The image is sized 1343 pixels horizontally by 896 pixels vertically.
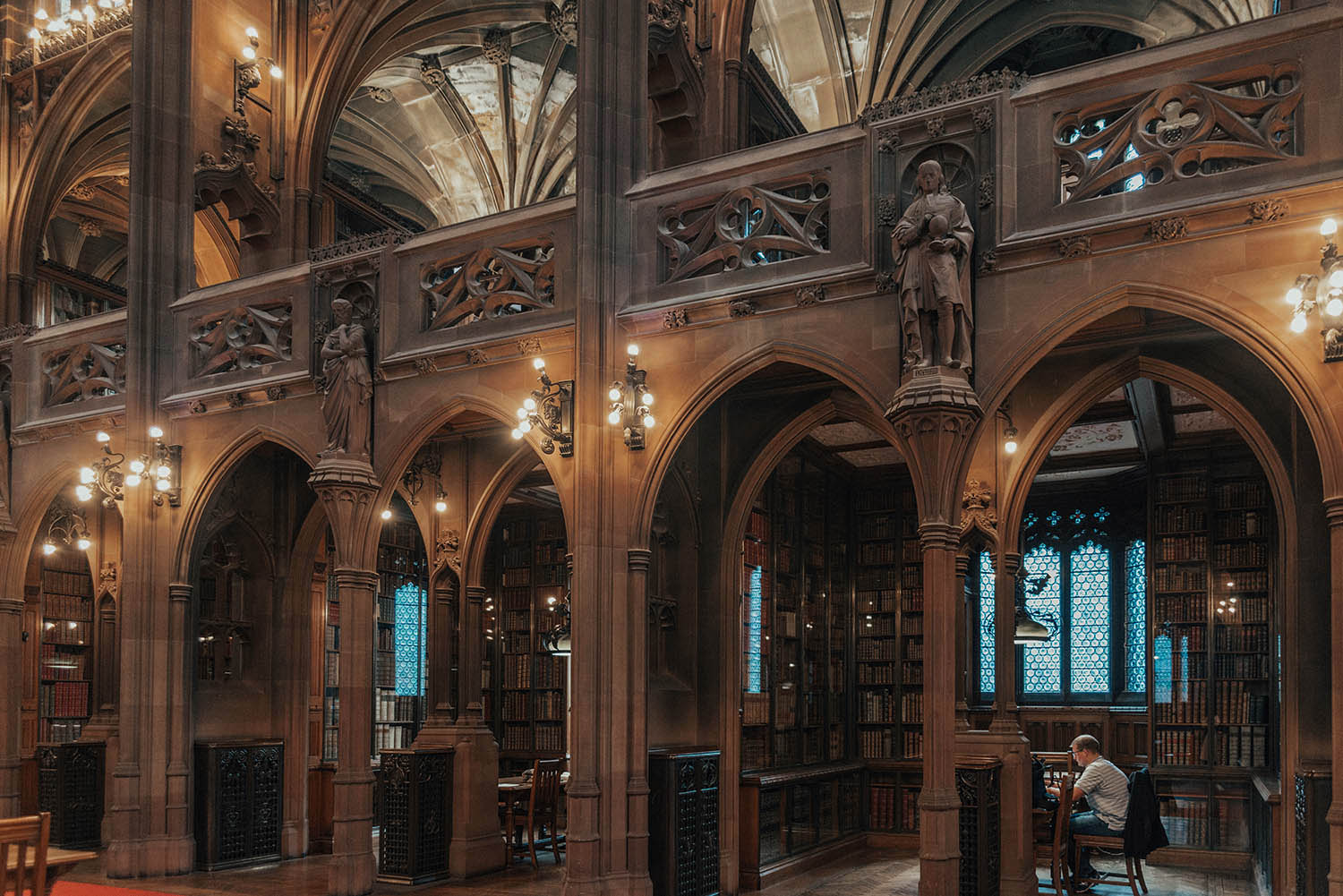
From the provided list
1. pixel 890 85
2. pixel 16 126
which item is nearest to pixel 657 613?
pixel 890 85

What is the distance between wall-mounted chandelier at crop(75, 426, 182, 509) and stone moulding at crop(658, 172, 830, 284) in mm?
5200

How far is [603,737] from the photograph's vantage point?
8336mm

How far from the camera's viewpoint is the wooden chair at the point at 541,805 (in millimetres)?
10836

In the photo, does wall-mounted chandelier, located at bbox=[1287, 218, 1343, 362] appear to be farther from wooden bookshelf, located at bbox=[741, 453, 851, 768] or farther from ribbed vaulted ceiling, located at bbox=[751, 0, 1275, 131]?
ribbed vaulted ceiling, located at bbox=[751, 0, 1275, 131]

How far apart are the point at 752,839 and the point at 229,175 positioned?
7823 millimetres

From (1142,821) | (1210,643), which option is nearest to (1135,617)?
(1210,643)

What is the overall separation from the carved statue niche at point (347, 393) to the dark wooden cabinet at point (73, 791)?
17.1 feet

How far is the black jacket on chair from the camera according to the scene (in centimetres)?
905

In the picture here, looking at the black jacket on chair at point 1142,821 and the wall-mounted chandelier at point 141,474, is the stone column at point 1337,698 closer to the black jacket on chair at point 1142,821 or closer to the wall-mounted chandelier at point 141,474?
the black jacket on chair at point 1142,821

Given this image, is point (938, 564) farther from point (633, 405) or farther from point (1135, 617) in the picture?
point (1135, 617)

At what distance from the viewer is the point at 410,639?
16.3 meters

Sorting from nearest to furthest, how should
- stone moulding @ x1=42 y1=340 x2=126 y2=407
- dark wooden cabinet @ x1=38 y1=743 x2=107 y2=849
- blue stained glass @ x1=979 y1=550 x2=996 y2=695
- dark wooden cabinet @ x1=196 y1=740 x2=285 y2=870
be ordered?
A: dark wooden cabinet @ x1=196 y1=740 x2=285 y2=870 → stone moulding @ x1=42 y1=340 x2=126 y2=407 → dark wooden cabinet @ x1=38 y1=743 x2=107 y2=849 → blue stained glass @ x1=979 y1=550 x2=996 y2=695

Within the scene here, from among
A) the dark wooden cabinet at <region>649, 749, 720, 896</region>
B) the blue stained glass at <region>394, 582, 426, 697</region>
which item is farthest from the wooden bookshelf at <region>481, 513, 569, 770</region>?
the dark wooden cabinet at <region>649, 749, 720, 896</region>

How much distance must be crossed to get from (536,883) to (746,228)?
5483 millimetres
